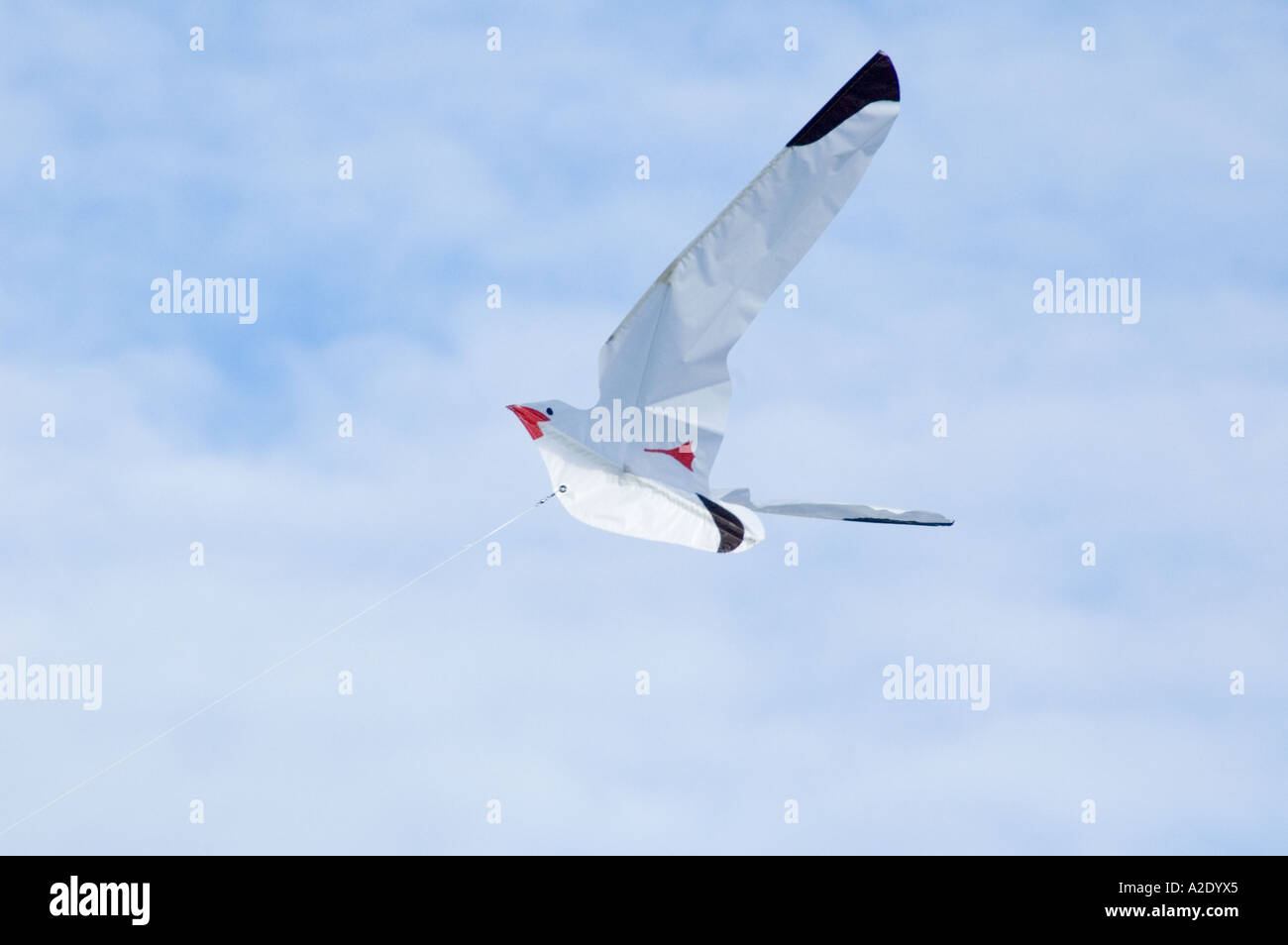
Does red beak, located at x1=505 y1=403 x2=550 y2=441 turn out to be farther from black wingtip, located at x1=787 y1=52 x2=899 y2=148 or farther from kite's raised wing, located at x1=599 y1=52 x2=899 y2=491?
A: black wingtip, located at x1=787 y1=52 x2=899 y2=148

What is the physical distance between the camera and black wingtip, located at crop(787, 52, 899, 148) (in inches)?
989

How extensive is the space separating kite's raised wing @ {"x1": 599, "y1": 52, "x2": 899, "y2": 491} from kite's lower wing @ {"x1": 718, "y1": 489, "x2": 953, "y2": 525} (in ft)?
4.24

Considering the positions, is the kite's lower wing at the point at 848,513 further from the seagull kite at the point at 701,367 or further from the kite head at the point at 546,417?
the kite head at the point at 546,417

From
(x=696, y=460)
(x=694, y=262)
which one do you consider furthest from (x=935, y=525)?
(x=694, y=262)

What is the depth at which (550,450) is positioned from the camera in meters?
23.3

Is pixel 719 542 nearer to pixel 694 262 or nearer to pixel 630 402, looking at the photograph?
pixel 630 402

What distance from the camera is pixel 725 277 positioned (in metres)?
24.8

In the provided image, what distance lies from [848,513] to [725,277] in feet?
12.5

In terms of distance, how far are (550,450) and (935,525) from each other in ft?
18.4

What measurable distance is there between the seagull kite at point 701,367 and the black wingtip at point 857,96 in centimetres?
1

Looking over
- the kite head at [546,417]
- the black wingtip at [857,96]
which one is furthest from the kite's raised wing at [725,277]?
the kite head at [546,417]
